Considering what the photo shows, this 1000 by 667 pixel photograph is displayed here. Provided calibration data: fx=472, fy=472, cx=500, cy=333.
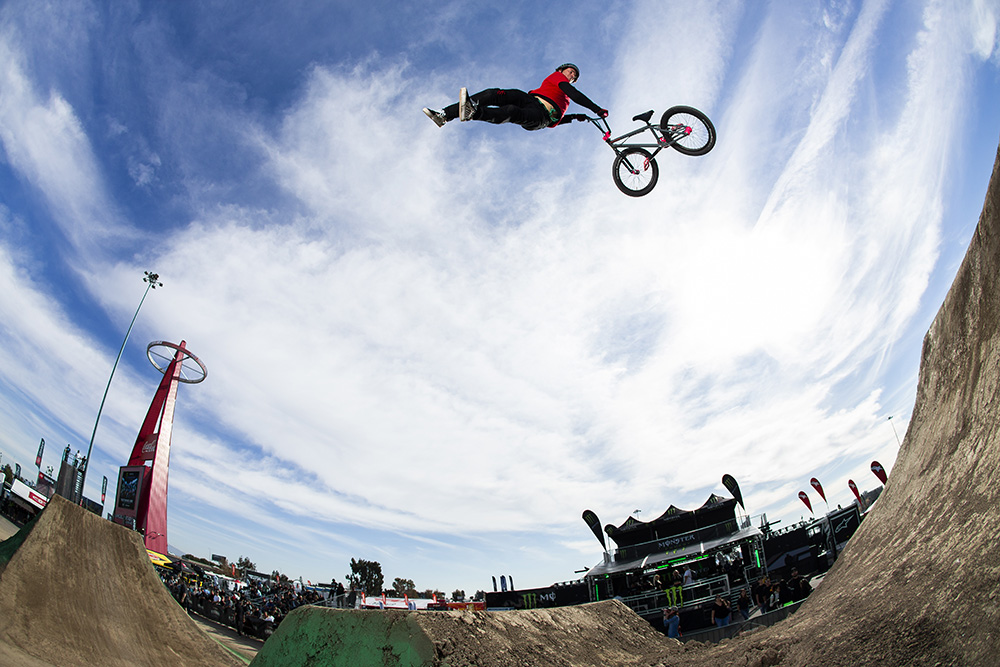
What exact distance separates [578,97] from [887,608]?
22.0 ft

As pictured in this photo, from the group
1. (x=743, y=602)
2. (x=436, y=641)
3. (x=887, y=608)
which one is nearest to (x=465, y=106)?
(x=436, y=641)

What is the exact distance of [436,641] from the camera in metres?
3.38

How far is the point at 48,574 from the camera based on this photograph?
7387 mm

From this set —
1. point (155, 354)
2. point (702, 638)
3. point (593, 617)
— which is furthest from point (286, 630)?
point (155, 354)

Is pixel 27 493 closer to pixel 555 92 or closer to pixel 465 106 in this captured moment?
pixel 465 106

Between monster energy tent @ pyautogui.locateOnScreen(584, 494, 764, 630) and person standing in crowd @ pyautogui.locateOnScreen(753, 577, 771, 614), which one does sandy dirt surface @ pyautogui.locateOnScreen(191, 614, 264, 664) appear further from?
person standing in crowd @ pyautogui.locateOnScreen(753, 577, 771, 614)

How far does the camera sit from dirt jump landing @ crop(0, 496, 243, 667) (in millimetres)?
6324

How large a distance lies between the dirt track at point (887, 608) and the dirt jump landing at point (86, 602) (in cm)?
4

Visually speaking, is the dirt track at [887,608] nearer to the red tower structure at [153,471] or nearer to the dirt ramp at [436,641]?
the dirt ramp at [436,641]

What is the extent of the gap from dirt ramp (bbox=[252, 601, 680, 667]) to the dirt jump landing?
3.88 metres

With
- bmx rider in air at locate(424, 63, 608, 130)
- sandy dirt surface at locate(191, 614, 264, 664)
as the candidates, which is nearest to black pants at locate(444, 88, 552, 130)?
bmx rider in air at locate(424, 63, 608, 130)

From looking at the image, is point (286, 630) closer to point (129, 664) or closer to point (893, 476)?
point (129, 664)

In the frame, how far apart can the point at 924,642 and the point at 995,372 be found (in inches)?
82.0

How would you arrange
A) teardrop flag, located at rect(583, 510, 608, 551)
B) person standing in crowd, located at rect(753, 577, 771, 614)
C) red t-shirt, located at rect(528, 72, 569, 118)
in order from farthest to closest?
teardrop flag, located at rect(583, 510, 608, 551) < person standing in crowd, located at rect(753, 577, 771, 614) < red t-shirt, located at rect(528, 72, 569, 118)
